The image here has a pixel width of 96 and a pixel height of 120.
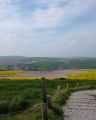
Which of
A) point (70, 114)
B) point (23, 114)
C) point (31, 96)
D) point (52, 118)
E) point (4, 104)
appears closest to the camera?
point (52, 118)

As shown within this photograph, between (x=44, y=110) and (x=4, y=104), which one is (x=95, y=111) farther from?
(x=4, y=104)

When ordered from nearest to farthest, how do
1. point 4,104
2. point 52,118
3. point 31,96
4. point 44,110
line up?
point 44,110, point 52,118, point 4,104, point 31,96

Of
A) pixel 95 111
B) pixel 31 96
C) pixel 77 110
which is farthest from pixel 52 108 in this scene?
pixel 31 96

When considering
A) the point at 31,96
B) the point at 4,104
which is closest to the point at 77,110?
the point at 4,104

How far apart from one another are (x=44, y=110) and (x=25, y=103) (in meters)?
3.79

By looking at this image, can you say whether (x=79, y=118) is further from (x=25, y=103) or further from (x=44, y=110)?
(x=25, y=103)

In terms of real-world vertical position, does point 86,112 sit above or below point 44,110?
below

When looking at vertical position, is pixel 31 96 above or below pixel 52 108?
below

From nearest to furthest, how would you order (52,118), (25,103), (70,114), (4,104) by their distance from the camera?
(52,118)
(70,114)
(4,104)
(25,103)

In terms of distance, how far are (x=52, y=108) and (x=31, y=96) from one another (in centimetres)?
509

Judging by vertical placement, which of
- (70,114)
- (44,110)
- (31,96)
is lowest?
→ (31,96)

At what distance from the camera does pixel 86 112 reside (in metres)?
6.39

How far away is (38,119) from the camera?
565 cm

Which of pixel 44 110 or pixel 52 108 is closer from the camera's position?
pixel 44 110
